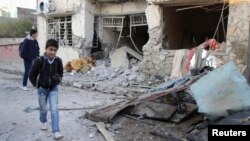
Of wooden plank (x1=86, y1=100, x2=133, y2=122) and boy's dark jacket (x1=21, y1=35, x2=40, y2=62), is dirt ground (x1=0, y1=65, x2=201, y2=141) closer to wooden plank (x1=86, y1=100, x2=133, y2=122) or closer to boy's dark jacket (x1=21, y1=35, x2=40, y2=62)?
wooden plank (x1=86, y1=100, x2=133, y2=122)

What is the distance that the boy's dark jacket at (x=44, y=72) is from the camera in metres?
5.13

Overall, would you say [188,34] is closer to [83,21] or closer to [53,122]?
[83,21]

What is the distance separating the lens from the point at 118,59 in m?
13.3

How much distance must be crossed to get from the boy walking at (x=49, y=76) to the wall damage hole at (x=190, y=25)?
6.39 m

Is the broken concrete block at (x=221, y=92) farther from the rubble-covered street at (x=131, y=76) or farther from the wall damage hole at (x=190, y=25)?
the wall damage hole at (x=190, y=25)

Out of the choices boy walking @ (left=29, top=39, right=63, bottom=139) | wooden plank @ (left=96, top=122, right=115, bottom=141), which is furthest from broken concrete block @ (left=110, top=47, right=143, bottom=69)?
boy walking @ (left=29, top=39, right=63, bottom=139)

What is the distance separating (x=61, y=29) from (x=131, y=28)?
3.59m

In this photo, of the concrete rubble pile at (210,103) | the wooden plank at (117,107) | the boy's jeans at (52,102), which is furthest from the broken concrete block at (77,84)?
the boy's jeans at (52,102)

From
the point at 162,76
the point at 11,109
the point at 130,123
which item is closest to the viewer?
the point at 130,123

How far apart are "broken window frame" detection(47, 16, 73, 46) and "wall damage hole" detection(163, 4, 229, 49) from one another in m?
5.22

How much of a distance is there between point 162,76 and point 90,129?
17.8 ft

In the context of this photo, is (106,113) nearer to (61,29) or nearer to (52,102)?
(52,102)

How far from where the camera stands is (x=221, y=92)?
534cm

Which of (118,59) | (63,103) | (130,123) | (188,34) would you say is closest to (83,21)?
(118,59)
